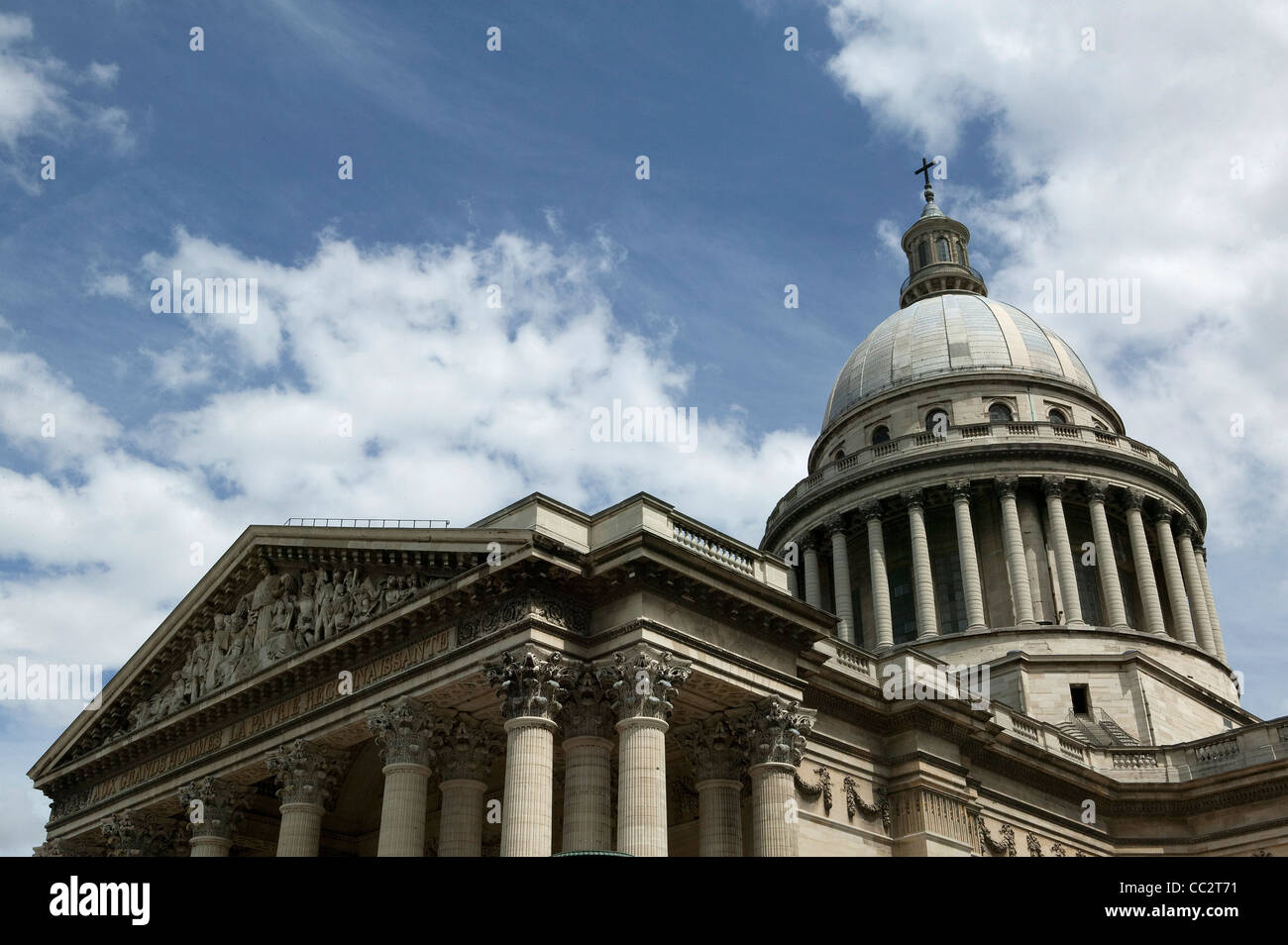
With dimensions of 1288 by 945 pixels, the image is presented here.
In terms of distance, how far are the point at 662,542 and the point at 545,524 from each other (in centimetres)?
271

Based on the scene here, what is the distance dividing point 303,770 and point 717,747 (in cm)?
1060

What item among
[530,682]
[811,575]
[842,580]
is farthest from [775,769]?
[811,575]

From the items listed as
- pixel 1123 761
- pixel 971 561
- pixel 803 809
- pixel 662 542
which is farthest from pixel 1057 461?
pixel 662 542

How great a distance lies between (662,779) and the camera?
2655 cm

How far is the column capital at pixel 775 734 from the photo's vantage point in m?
29.5

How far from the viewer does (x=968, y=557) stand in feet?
180

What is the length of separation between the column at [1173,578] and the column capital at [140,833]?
137ft

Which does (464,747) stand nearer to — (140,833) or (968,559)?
(140,833)

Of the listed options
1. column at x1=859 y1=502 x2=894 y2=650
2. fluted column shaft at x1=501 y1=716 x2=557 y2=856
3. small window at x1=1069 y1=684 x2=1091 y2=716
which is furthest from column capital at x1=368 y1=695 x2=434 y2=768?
small window at x1=1069 y1=684 x2=1091 y2=716

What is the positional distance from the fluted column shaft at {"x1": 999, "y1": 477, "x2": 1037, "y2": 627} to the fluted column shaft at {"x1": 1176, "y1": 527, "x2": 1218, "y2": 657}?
8.83m

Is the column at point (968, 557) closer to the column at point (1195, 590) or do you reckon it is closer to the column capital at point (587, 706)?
the column at point (1195, 590)

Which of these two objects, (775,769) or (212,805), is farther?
(212,805)

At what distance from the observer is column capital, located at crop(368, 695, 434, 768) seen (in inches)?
1152

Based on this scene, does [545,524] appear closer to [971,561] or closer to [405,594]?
[405,594]
